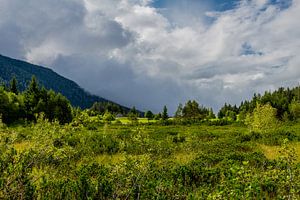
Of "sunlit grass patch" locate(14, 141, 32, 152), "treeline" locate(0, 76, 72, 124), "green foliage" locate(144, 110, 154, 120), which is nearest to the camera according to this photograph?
"sunlit grass patch" locate(14, 141, 32, 152)

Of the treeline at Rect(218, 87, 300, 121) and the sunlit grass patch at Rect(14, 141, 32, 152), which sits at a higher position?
the treeline at Rect(218, 87, 300, 121)

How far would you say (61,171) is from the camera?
1034cm

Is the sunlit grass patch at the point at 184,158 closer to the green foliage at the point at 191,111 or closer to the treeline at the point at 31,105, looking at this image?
the treeline at the point at 31,105

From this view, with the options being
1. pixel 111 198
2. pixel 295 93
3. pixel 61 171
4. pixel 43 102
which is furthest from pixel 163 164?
pixel 295 93

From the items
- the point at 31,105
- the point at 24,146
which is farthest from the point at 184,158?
the point at 31,105

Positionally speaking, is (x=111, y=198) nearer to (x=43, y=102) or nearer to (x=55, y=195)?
(x=55, y=195)

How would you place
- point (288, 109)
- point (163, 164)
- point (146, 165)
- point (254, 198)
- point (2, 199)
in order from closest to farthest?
point (2, 199) → point (254, 198) → point (146, 165) → point (163, 164) → point (288, 109)

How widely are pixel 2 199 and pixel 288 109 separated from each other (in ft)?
335

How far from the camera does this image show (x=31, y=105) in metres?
63.3

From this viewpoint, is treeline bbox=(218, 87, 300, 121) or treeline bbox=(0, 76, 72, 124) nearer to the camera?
treeline bbox=(0, 76, 72, 124)

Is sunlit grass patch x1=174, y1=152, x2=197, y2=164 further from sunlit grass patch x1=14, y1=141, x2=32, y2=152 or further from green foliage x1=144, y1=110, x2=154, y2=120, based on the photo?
green foliage x1=144, y1=110, x2=154, y2=120

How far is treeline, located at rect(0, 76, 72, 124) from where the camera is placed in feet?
189

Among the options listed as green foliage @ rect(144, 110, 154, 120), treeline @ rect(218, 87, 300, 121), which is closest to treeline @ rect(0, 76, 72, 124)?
treeline @ rect(218, 87, 300, 121)

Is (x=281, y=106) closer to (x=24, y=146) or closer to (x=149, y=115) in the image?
(x=149, y=115)
